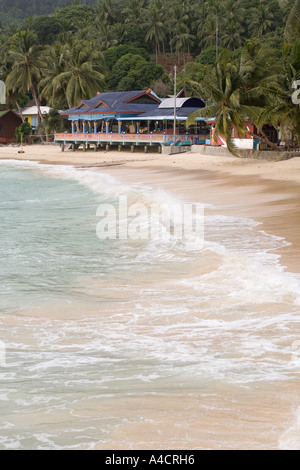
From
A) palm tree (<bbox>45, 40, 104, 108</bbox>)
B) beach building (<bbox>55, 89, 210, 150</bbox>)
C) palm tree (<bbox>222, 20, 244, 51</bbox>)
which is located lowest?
beach building (<bbox>55, 89, 210, 150</bbox>)

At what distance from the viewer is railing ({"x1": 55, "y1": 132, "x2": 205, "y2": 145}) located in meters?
41.8

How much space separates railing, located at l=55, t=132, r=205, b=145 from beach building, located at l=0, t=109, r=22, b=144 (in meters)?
15.0

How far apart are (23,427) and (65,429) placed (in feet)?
1.25

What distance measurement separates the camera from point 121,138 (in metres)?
44.4

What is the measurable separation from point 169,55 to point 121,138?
53.5 meters

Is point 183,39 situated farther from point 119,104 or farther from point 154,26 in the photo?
point 119,104

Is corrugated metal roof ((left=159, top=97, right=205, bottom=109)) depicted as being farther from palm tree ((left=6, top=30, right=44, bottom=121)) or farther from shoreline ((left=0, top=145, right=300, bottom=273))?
palm tree ((left=6, top=30, right=44, bottom=121))

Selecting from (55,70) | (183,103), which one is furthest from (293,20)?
(55,70)

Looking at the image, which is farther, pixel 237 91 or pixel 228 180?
pixel 237 91

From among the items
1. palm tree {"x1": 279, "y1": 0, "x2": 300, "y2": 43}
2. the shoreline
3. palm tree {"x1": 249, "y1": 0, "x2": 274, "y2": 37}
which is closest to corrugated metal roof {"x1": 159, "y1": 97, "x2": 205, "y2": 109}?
the shoreline

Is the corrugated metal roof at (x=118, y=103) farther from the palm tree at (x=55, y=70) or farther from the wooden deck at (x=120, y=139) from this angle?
the palm tree at (x=55, y=70)

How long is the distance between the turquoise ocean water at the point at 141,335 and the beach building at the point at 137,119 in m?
29.4

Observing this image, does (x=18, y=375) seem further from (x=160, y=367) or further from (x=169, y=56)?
(x=169, y=56)

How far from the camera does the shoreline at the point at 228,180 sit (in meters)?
14.1
